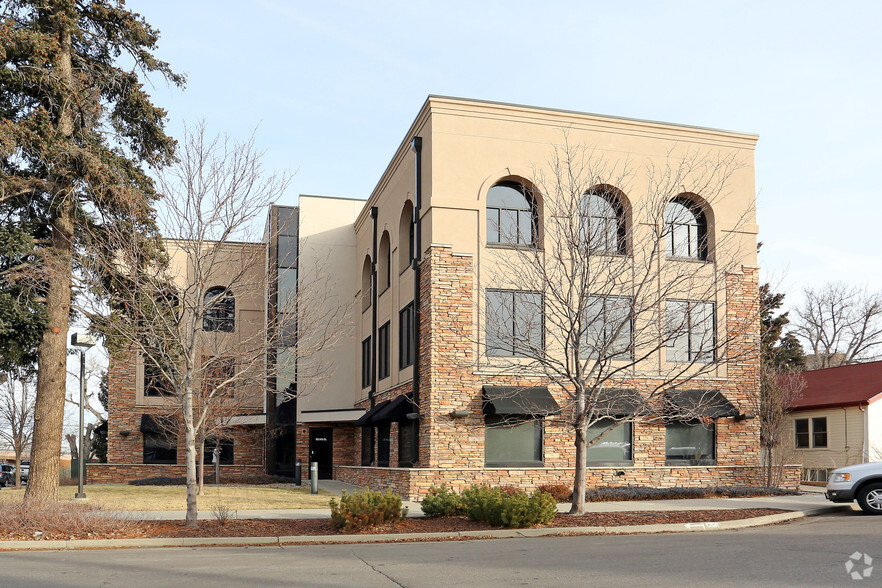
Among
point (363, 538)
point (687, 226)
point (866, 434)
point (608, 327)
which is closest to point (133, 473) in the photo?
point (608, 327)

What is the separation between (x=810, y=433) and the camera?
3531 cm

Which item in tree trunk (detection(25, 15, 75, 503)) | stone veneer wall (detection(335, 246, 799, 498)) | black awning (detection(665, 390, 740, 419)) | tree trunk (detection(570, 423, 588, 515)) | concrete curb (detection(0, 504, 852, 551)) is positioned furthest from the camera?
black awning (detection(665, 390, 740, 419))

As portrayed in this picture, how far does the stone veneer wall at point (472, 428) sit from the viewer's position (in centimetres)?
2423

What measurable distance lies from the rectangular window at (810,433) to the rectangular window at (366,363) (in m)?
18.3

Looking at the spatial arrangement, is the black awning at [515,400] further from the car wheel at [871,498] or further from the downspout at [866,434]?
the downspout at [866,434]

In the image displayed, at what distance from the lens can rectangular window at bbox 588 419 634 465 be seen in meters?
25.6

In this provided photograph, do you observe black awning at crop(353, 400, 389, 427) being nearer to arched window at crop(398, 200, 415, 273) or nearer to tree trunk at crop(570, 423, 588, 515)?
arched window at crop(398, 200, 415, 273)

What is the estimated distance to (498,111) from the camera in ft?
84.5

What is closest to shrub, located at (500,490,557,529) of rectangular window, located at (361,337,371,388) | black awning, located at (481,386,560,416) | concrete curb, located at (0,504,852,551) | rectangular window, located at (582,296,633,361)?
concrete curb, located at (0,504,852,551)

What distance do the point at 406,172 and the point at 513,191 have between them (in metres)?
3.95

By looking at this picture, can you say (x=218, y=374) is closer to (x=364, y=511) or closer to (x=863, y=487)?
(x=364, y=511)

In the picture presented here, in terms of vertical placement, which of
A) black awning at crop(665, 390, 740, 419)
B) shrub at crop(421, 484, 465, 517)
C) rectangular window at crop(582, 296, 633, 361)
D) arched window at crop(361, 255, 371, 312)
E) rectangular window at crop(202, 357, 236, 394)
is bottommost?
shrub at crop(421, 484, 465, 517)

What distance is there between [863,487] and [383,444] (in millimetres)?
16668

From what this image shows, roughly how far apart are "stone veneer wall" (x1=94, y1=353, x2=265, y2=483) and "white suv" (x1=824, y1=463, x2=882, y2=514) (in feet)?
90.9
